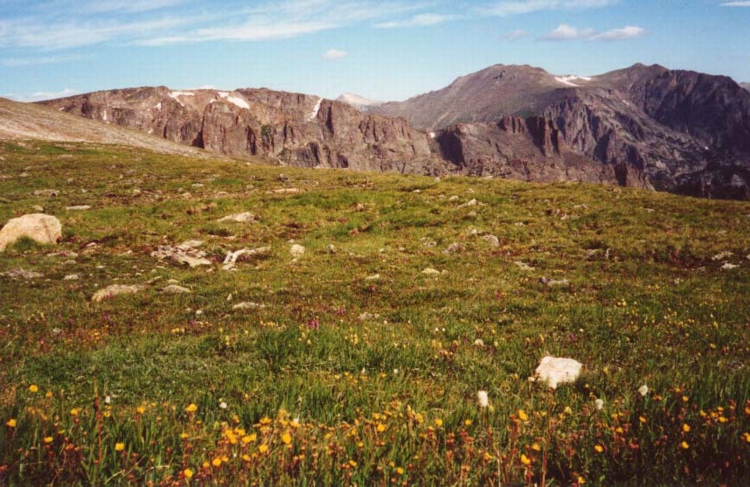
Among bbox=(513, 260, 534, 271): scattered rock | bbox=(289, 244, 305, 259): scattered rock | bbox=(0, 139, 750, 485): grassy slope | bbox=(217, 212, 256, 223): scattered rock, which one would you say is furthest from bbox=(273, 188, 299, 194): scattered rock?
bbox=(513, 260, 534, 271): scattered rock

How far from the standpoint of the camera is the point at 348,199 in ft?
85.9

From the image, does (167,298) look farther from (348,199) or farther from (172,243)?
(348,199)

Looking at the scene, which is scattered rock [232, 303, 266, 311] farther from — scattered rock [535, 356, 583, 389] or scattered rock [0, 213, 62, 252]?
scattered rock [0, 213, 62, 252]

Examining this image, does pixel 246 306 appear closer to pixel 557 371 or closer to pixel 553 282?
pixel 557 371

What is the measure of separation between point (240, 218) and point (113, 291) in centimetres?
1064

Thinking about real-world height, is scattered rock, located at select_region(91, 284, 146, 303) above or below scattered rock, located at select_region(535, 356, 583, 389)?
below

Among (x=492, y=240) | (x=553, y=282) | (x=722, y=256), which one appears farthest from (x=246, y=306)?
(x=722, y=256)

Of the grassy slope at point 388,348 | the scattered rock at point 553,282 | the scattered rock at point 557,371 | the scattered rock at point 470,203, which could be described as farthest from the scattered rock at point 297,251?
the scattered rock at point 557,371

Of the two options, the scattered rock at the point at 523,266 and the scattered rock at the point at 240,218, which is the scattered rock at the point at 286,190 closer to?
the scattered rock at the point at 240,218

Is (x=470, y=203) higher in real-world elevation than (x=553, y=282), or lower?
higher

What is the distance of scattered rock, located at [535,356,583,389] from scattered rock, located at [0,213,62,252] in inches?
812

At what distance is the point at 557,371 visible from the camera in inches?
244

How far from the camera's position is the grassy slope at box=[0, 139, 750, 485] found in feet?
11.2

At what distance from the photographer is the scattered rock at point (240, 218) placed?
22141 mm
